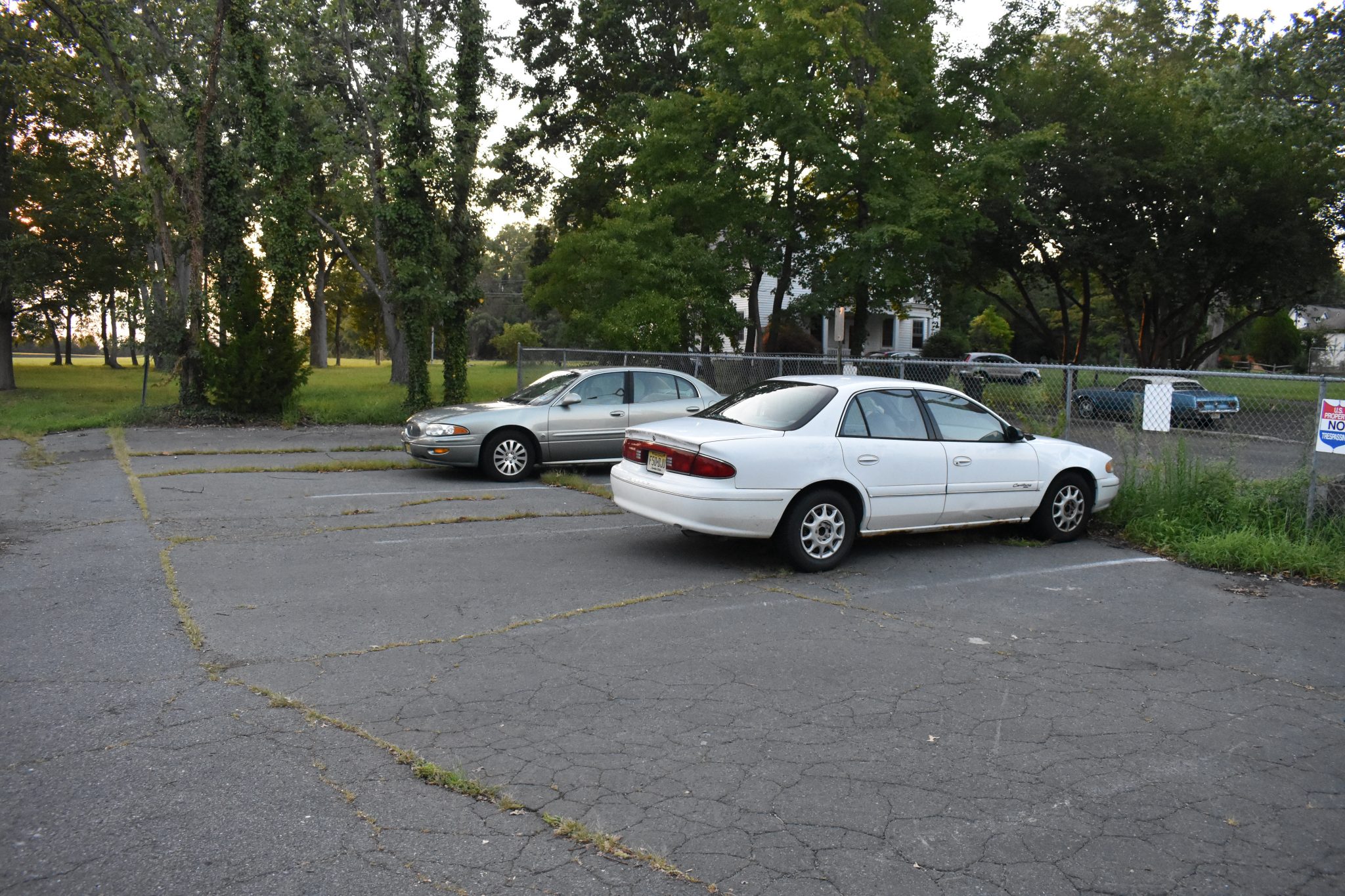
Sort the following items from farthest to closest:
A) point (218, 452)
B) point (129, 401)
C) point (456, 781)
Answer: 1. point (129, 401)
2. point (218, 452)
3. point (456, 781)

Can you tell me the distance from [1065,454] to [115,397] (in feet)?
89.2

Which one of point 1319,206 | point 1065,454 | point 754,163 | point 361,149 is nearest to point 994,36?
point 754,163

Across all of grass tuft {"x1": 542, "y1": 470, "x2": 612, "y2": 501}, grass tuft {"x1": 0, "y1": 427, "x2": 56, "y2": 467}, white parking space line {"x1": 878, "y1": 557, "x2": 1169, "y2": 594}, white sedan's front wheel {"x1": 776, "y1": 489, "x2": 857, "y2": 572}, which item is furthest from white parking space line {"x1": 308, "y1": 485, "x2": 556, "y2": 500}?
white parking space line {"x1": 878, "y1": 557, "x2": 1169, "y2": 594}

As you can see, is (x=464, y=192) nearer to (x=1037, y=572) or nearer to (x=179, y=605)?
(x=179, y=605)

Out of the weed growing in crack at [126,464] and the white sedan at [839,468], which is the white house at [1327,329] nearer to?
the white sedan at [839,468]

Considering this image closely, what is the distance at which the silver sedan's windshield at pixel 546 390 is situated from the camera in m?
12.6

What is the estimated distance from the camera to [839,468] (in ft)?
25.1

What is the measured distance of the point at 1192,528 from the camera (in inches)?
355

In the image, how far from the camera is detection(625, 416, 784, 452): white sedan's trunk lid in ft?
24.7

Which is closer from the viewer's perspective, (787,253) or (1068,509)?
(1068,509)

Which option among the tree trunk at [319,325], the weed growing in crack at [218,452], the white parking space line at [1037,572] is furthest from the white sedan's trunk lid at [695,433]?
the tree trunk at [319,325]

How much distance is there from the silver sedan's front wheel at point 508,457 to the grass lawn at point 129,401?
814cm

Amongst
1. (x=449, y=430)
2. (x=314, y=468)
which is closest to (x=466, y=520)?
(x=449, y=430)

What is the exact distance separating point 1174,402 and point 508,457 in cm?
752
